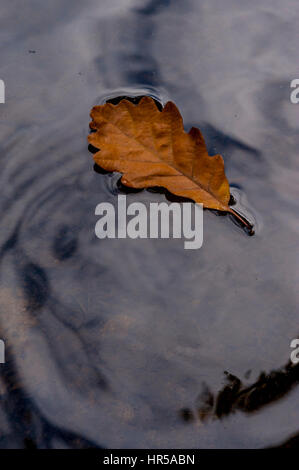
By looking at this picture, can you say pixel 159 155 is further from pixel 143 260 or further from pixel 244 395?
pixel 244 395

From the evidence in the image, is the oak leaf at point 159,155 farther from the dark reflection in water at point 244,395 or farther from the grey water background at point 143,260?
the dark reflection in water at point 244,395

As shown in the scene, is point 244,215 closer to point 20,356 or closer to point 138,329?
point 138,329

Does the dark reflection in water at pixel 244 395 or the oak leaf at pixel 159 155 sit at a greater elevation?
the oak leaf at pixel 159 155

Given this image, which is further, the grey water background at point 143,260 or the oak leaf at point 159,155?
the oak leaf at point 159,155

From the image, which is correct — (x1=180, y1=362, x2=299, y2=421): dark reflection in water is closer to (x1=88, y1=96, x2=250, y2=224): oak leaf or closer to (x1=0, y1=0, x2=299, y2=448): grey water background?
(x1=0, y1=0, x2=299, y2=448): grey water background

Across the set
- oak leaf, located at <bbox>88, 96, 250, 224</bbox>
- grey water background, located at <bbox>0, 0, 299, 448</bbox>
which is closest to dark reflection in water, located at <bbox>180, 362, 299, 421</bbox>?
grey water background, located at <bbox>0, 0, 299, 448</bbox>

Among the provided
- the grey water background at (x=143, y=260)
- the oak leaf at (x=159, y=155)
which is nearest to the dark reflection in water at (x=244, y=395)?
the grey water background at (x=143, y=260)

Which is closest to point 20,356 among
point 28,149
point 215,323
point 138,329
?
point 138,329
